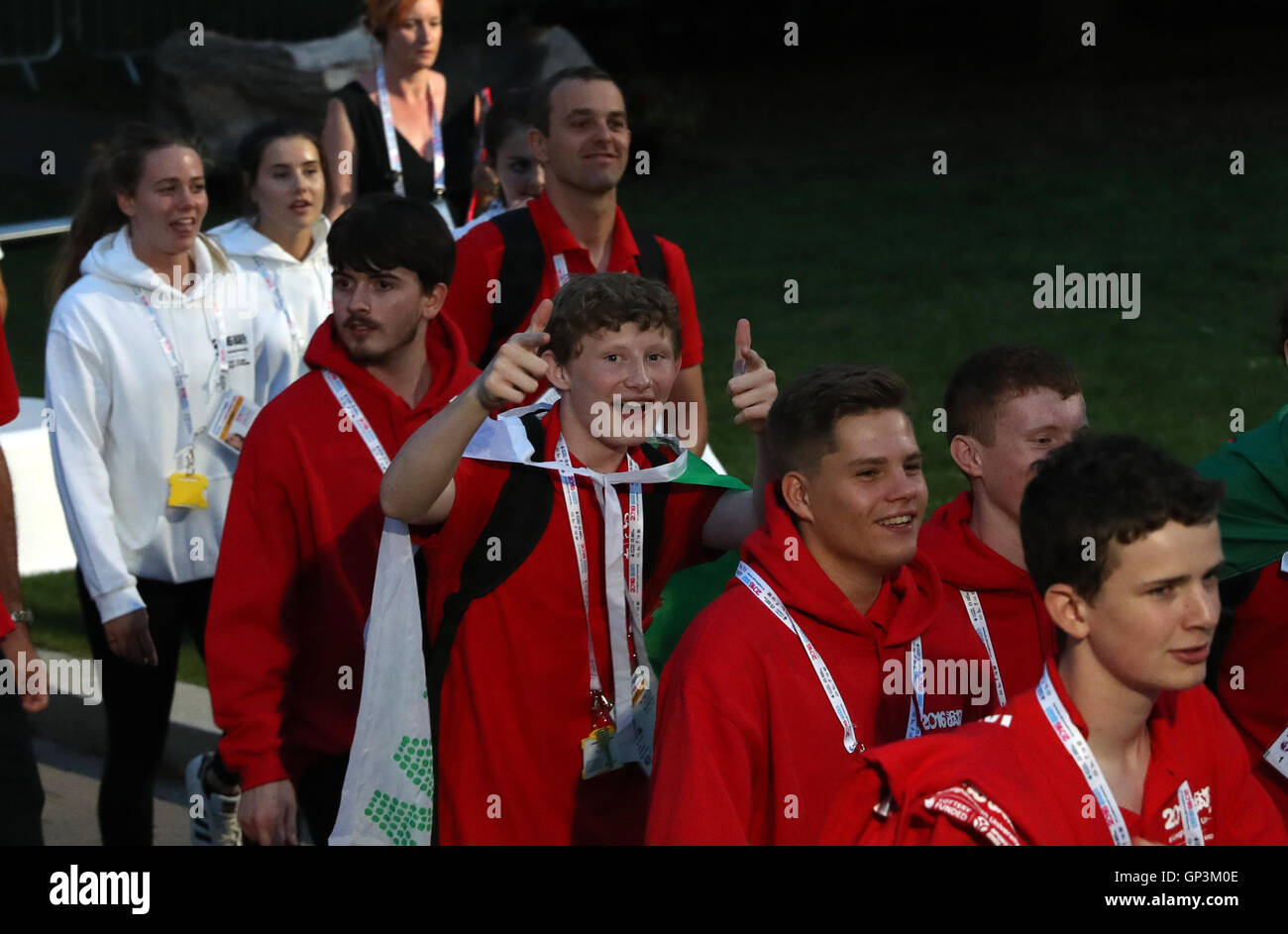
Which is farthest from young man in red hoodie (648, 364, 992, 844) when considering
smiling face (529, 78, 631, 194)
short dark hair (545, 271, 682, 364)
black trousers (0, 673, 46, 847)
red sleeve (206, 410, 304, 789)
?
smiling face (529, 78, 631, 194)

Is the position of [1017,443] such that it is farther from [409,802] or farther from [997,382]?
[409,802]

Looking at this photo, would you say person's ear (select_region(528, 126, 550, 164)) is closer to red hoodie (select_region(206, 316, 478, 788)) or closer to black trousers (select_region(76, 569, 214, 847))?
red hoodie (select_region(206, 316, 478, 788))

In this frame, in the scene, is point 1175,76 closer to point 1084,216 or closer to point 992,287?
point 1084,216

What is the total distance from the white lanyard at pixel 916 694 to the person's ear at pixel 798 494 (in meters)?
0.34

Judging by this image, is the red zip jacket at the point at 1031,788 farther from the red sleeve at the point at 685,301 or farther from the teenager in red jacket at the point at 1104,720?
the red sleeve at the point at 685,301

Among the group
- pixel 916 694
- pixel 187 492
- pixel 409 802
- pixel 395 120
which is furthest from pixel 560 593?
pixel 395 120

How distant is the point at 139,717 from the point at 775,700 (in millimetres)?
2813

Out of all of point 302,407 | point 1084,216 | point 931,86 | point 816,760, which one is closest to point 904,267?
point 1084,216

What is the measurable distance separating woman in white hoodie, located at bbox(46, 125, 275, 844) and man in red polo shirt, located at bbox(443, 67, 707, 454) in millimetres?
824

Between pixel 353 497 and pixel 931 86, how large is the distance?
19.5 metres

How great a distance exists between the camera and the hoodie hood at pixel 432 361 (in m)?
4.64

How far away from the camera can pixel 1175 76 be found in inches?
880

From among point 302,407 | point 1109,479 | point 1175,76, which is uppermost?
point 1175,76

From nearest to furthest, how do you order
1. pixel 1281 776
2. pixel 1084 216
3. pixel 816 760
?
1. pixel 816 760
2. pixel 1281 776
3. pixel 1084 216
